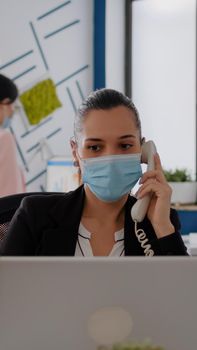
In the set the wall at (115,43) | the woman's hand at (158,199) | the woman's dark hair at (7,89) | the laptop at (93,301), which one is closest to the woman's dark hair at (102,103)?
the woman's hand at (158,199)

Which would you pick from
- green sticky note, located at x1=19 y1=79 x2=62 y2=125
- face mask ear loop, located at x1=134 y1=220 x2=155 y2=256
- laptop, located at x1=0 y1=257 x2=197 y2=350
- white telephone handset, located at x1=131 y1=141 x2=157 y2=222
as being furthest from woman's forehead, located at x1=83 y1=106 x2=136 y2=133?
green sticky note, located at x1=19 y1=79 x2=62 y2=125

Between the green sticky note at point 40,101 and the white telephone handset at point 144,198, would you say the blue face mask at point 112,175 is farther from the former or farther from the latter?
the green sticky note at point 40,101

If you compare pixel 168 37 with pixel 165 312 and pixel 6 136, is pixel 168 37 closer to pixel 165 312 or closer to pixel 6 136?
pixel 6 136

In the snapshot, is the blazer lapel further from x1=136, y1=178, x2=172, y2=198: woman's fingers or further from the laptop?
the laptop

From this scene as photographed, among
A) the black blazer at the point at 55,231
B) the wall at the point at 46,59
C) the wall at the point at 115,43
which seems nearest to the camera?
the black blazer at the point at 55,231

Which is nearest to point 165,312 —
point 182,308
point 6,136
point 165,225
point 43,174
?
point 182,308

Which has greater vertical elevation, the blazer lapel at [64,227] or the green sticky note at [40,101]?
the blazer lapel at [64,227]

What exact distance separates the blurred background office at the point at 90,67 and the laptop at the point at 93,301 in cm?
331

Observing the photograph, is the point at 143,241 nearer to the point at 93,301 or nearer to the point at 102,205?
the point at 102,205

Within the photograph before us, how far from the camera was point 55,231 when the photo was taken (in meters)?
1.49

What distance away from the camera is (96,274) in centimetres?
72

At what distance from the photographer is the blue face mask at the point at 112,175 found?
1521mm

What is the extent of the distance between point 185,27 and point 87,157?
3.50 metres

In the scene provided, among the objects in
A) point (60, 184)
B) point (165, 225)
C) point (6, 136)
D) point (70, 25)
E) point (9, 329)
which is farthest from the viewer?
point (70, 25)
